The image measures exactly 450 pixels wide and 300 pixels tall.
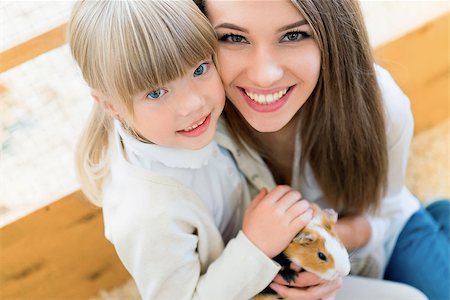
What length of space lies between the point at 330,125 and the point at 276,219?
20 centimetres

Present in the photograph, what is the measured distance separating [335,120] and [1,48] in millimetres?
598

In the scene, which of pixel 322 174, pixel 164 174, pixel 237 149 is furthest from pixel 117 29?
pixel 322 174

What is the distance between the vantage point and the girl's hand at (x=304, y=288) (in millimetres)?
→ 944

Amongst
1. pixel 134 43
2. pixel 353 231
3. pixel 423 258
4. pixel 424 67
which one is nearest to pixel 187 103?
pixel 134 43

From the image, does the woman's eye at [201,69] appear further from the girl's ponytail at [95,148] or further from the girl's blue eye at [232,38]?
the girl's ponytail at [95,148]

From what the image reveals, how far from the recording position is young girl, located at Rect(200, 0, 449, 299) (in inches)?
31.8

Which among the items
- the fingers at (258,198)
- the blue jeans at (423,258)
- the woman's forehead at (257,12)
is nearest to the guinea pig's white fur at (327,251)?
the fingers at (258,198)

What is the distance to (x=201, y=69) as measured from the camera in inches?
32.1

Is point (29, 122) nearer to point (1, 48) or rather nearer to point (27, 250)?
point (1, 48)

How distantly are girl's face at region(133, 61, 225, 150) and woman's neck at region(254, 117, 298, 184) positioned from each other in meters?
0.23

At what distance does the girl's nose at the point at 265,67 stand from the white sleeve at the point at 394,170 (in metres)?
0.27

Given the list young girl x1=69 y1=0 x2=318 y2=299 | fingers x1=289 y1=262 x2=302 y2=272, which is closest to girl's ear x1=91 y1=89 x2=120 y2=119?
young girl x1=69 y1=0 x2=318 y2=299

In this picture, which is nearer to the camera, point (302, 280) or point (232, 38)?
point (232, 38)

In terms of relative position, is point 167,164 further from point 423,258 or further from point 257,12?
point 423,258
